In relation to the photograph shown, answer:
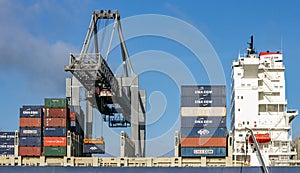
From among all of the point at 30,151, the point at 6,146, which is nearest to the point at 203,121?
the point at 30,151

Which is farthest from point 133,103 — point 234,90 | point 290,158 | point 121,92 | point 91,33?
point 290,158

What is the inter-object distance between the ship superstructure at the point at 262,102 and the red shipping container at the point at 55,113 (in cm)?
1644

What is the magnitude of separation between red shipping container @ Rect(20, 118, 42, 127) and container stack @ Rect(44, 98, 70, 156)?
2.10 feet

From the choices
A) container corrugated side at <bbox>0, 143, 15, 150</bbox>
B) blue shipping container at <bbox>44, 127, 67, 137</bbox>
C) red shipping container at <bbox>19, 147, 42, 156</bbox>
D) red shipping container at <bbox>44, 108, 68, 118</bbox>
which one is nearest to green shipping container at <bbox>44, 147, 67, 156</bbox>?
red shipping container at <bbox>19, 147, 42, 156</bbox>

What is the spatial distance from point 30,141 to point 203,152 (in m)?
16.4

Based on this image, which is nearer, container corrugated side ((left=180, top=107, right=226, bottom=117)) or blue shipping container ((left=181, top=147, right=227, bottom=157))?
blue shipping container ((left=181, top=147, right=227, bottom=157))

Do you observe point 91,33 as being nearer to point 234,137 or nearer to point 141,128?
point 141,128

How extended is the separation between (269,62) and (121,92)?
1645 cm

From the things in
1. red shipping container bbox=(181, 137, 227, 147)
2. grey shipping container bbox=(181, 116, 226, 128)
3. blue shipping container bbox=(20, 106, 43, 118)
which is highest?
blue shipping container bbox=(20, 106, 43, 118)

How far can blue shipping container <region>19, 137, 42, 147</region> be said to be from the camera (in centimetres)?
5462

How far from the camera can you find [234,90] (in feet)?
186

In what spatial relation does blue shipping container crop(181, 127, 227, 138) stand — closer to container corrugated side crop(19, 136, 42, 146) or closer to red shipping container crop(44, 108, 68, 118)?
red shipping container crop(44, 108, 68, 118)

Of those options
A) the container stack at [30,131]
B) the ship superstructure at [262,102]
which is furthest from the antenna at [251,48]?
the container stack at [30,131]

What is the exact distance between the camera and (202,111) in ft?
174
